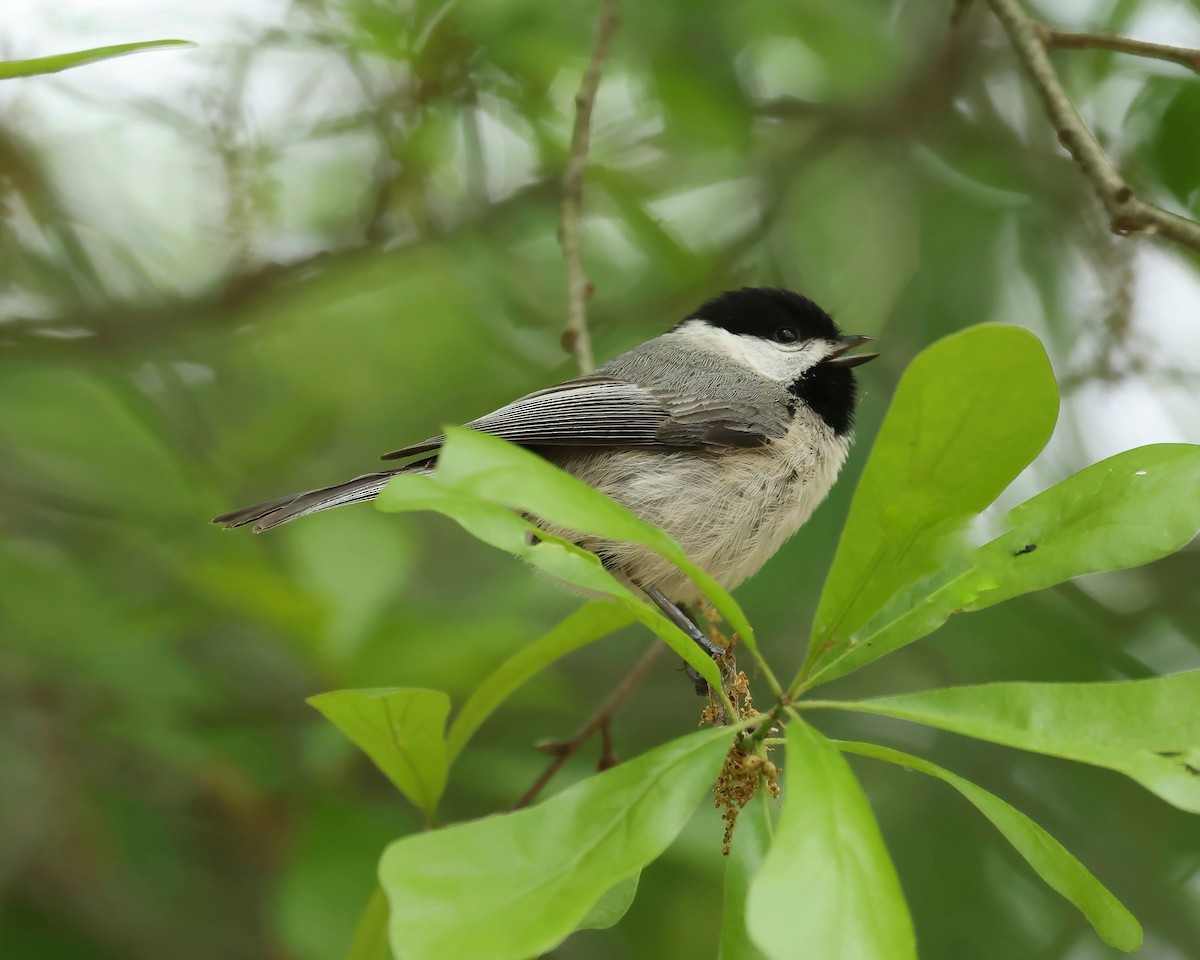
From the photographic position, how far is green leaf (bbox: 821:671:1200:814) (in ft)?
3.25

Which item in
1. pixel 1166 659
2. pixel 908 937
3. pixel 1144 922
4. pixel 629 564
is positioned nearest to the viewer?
pixel 908 937

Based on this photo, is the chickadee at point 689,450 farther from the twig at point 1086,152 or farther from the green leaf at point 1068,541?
the green leaf at point 1068,541

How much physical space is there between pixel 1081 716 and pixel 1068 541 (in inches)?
7.4

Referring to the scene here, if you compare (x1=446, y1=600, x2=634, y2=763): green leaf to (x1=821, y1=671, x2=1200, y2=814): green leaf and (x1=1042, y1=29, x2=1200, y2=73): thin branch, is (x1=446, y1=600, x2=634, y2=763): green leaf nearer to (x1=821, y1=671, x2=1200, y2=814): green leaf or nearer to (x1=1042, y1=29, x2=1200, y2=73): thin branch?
(x1=821, y1=671, x2=1200, y2=814): green leaf

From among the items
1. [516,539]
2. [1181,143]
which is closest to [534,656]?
[516,539]

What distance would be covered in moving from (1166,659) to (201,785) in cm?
240

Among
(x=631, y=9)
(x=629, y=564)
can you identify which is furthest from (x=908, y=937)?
(x=631, y=9)

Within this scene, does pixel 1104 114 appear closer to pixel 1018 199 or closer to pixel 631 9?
pixel 1018 199

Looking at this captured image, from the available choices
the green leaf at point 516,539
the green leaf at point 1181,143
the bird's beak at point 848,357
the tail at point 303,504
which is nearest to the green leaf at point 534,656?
the tail at point 303,504

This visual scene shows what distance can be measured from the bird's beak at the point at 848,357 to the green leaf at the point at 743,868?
3.64 feet

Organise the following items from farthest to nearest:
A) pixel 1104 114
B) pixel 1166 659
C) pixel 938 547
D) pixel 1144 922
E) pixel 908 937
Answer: pixel 1104 114, pixel 1166 659, pixel 1144 922, pixel 938 547, pixel 908 937

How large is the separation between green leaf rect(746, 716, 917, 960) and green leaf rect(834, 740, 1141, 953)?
0.17 metres

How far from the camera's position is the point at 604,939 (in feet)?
9.05

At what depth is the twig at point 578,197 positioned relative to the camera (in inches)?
88.2
